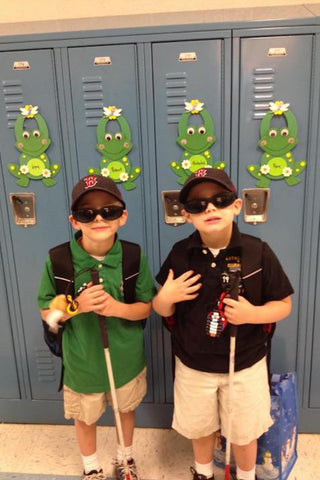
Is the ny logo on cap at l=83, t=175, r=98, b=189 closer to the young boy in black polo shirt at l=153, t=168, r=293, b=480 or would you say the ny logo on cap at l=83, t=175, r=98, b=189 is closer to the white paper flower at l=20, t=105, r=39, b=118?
the young boy in black polo shirt at l=153, t=168, r=293, b=480

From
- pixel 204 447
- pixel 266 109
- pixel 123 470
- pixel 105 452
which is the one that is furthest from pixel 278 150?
pixel 105 452

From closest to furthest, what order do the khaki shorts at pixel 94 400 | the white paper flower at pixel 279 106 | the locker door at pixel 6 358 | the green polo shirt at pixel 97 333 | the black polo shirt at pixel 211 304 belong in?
1. the black polo shirt at pixel 211 304
2. the green polo shirt at pixel 97 333
3. the khaki shorts at pixel 94 400
4. the white paper flower at pixel 279 106
5. the locker door at pixel 6 358

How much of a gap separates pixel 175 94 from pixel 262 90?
0.44 meters

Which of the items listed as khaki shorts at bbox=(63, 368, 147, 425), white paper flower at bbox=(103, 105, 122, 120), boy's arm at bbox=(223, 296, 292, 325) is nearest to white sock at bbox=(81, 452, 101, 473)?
khaki shorts at bbox=(63, 368, 147, 425)

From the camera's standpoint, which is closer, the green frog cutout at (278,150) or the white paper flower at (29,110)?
the green frog cutout at (278,150)

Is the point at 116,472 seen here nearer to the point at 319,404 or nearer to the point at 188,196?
the point at 319,404

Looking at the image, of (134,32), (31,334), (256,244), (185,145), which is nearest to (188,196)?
(256,244)

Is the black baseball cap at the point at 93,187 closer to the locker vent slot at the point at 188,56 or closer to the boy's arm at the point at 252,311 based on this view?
the boy's arm at the point at 252,311

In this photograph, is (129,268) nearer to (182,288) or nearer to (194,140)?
(182,288)

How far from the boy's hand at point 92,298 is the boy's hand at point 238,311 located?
513mm

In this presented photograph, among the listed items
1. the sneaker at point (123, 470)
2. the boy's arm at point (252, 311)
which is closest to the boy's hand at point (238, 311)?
the boy's arm at point (252, 311)

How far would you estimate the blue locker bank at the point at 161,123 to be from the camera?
217 cm

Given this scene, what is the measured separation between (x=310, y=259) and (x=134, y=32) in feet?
4.98

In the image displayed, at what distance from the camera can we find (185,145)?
89.8 inches
